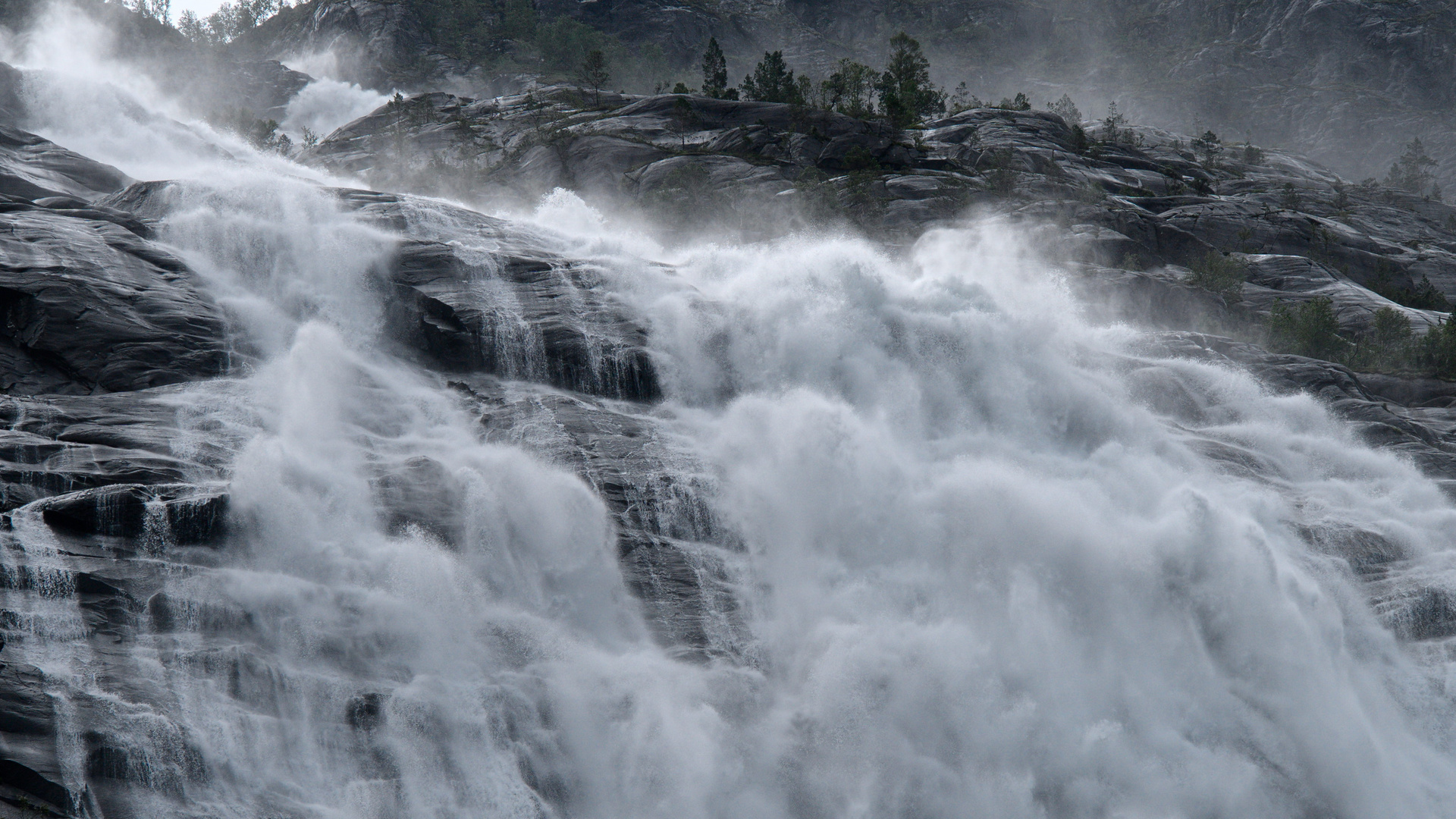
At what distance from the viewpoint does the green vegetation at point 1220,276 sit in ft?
132

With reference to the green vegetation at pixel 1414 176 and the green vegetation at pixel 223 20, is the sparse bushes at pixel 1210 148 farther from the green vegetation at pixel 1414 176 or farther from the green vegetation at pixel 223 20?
the green vegetation at pixel 223 20

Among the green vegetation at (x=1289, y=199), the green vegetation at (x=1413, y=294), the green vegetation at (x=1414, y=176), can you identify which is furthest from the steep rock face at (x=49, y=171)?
the green vegetation at (x=1414, y=176)

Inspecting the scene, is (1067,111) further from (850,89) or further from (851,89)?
(850,89)

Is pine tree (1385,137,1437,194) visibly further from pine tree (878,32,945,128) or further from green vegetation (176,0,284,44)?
green vegetation (176,0,284,44)

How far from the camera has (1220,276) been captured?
40.7 m

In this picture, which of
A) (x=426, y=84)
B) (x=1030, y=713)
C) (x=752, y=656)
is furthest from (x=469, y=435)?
(x=426, y=84)

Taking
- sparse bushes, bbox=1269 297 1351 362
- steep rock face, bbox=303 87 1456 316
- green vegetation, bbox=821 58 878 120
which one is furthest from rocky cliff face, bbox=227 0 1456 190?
sparse bushes, bbox=1269 297 1351 362

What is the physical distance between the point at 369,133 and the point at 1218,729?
55629 millimetres

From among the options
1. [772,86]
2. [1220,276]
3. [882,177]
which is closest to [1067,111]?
[772,86]

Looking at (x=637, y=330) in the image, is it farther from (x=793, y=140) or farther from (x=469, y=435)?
(x=793, y=140)

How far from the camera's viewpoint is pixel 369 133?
2306 inches

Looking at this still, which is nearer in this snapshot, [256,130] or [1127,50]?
[256,130]

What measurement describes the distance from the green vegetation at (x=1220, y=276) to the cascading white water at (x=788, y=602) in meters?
14.6

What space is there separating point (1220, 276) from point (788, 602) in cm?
3062
